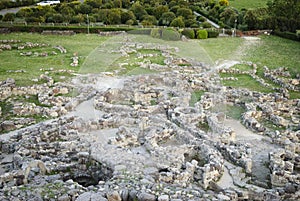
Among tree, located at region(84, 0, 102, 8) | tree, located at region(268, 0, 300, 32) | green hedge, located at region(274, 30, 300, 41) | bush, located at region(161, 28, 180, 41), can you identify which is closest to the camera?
bush, located at region(161, 28, 180, 41)

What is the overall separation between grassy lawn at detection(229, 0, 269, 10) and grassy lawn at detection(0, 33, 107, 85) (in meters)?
24.7

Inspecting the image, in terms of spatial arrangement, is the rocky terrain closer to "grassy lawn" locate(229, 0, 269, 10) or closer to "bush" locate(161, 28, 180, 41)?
"bush" locate(161, 28, 180, 41)

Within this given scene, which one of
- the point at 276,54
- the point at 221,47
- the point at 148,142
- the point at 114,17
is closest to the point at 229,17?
the point at 221,47

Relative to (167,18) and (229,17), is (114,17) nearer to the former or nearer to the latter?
(167,18)

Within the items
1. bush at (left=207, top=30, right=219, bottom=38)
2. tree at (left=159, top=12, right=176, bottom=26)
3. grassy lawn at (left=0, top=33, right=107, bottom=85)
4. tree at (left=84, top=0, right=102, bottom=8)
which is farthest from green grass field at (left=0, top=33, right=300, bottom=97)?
tree at (left=84, top=0, right=102, bottom=8)

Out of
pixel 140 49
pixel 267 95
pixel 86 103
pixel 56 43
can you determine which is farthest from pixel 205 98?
pixel 56 43

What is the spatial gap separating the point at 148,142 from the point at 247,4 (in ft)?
150

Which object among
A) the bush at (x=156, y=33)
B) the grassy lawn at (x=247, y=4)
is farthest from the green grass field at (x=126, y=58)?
the grassy lawn at (x=247, y=4)

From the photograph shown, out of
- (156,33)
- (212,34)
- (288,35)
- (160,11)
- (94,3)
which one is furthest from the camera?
(94,3)

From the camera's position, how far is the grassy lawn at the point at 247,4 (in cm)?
5453

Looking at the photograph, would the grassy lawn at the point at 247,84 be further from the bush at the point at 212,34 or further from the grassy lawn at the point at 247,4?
the grassy lawn at the point at 247,4

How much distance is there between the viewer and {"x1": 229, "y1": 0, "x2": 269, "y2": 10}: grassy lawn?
179 ft

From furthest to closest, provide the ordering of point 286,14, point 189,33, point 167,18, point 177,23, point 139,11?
point 139,11
point 167,18
point 177,23
point 286,14
point 189,33

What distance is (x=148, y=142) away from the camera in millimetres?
15266
